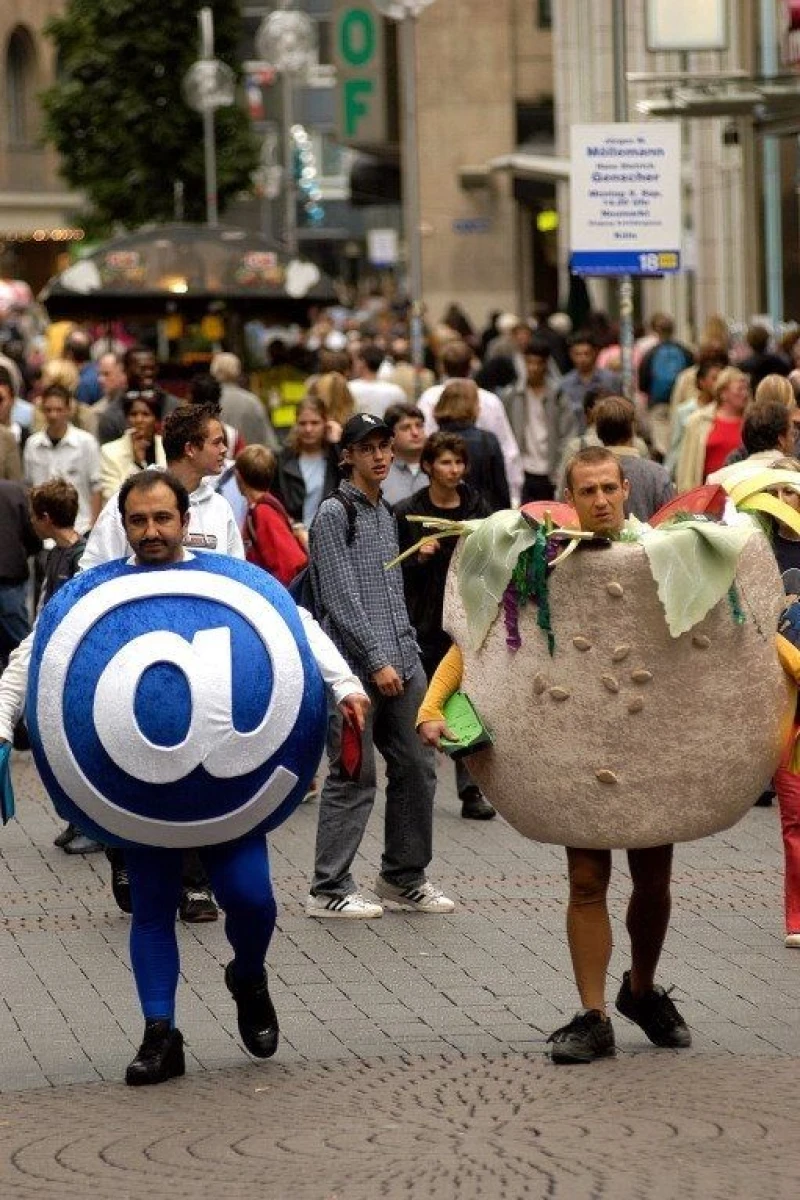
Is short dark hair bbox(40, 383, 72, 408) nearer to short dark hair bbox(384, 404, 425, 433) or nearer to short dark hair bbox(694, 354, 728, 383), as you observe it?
short dark hair bbox(384, 404, 425, 433)

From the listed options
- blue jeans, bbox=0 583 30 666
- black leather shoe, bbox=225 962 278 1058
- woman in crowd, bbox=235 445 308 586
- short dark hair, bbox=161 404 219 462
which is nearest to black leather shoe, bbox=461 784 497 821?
woman in crowd, bbox=235 445 308 586

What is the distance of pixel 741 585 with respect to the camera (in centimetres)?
788

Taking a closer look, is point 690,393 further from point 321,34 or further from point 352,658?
point 321,34

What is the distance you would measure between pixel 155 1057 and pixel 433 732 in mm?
1141

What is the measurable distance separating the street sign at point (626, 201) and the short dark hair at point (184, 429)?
25.7ft

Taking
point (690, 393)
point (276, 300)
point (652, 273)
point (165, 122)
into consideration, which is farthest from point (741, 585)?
point (165, 122)

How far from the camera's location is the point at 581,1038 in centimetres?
799

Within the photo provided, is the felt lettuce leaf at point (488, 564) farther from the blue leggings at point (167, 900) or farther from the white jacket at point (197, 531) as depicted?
the white jacket at point (197, 531)

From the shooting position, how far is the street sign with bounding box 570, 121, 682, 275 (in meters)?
17.5

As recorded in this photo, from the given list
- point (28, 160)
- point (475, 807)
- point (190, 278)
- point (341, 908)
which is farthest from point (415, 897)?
point (28, 160)

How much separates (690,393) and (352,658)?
10.3 m

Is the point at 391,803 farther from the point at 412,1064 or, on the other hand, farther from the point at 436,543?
the point at 412,1064

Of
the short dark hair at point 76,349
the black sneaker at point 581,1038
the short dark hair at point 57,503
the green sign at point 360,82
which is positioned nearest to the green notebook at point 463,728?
the black sneaker at point 581,1038

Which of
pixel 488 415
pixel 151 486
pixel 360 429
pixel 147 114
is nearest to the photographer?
pixel 151 486
